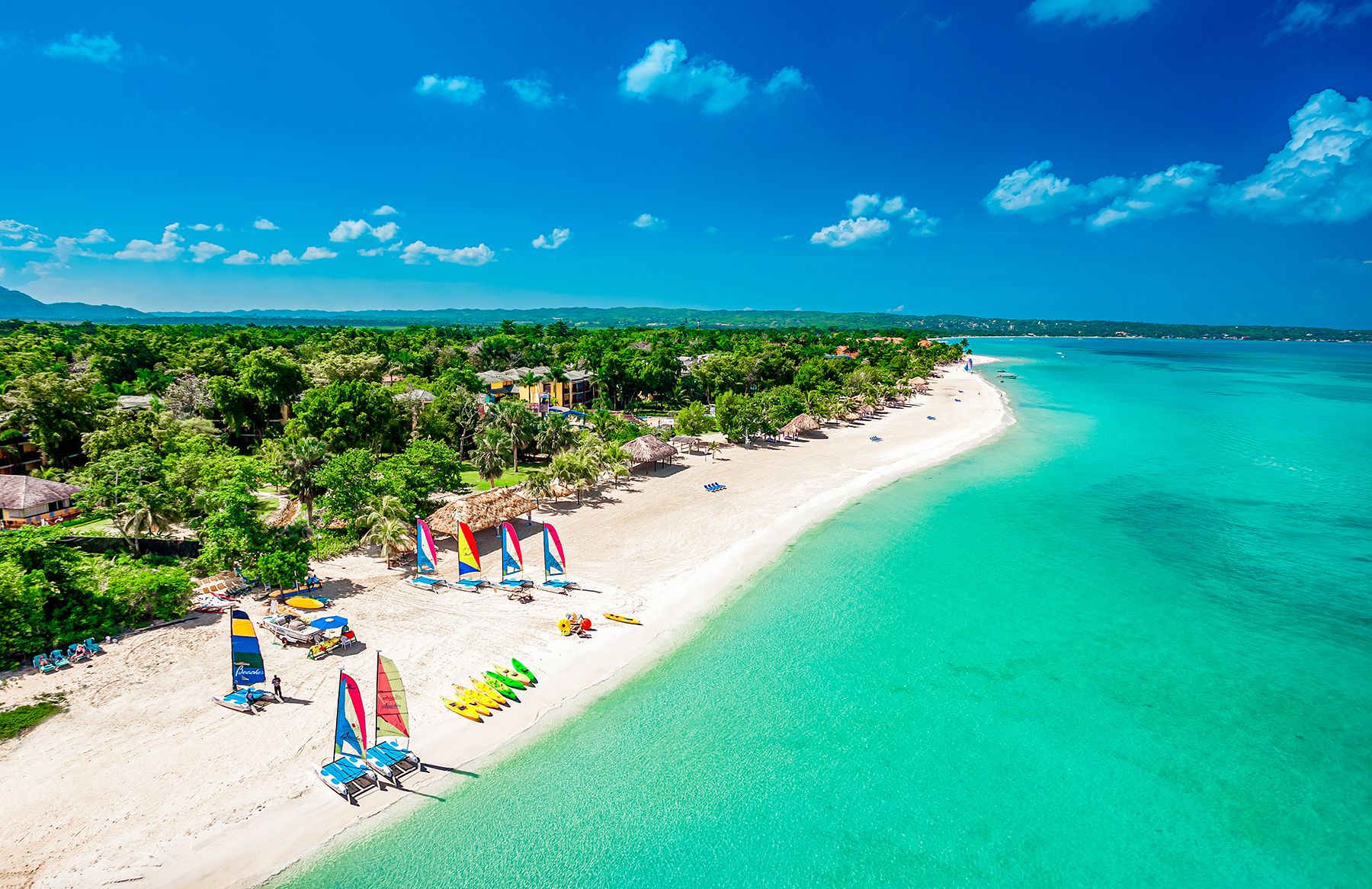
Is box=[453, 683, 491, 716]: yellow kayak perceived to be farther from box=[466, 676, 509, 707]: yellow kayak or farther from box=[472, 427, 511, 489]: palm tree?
box=[472, 427, 511, 489]: palm tree

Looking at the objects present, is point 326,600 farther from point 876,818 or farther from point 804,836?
point 876,818

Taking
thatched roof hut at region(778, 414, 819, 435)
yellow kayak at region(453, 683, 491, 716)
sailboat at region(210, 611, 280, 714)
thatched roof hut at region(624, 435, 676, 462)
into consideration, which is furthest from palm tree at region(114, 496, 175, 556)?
thatched roof hut at region(778, 414, 819, 435)

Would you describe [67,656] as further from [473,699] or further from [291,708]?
[473,699]

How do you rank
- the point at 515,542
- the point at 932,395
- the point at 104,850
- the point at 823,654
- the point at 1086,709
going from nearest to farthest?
1. the point at 104,850
2. the point at 1086,709
3. the point at 823,654
4. the point at 515,542
5. the point at 932,395

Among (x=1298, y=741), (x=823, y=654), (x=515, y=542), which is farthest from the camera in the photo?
(x=515, y=542)

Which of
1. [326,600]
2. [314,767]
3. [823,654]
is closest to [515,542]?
[326,600]

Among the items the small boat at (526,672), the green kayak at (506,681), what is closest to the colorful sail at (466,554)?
the small boat at (526,672)
